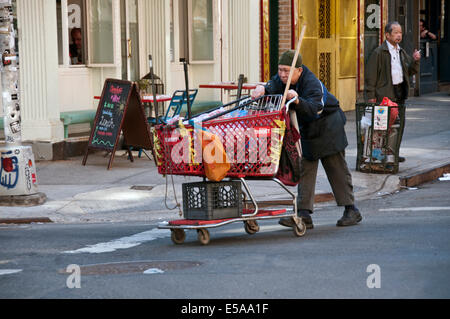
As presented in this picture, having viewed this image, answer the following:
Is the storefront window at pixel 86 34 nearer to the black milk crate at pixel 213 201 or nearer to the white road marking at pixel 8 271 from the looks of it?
the black milk crate at pixel 213 201

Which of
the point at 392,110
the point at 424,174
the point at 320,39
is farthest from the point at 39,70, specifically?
the point at 320,39

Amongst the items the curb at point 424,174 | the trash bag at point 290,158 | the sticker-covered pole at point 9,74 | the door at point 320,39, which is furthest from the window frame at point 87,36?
the trash bag at point 290,158

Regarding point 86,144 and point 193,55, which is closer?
point 86,144

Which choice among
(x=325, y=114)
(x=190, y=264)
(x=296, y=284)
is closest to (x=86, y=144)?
(x=325, y=114)

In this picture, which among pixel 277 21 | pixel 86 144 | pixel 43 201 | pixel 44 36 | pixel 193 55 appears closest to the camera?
pixel 43 201

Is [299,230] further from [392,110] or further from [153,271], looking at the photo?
[392,110]

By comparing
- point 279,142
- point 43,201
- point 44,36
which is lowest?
point 43,201

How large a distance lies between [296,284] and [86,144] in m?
9.35

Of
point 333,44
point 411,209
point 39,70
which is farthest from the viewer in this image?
point 333,44

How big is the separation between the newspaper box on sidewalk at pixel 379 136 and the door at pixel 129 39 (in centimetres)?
504

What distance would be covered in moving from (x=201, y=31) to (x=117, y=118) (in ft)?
17.7

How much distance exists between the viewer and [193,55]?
61.7 ft

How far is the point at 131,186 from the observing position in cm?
1236
